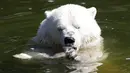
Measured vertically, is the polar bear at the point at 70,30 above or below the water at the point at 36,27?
above

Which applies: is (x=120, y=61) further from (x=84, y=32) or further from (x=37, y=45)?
(x=37, y=45)

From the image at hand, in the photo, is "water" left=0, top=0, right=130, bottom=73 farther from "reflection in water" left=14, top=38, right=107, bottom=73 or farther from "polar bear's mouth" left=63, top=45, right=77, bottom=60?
"polar bear's mouth" left=63, top=45, right=77, bottom=60

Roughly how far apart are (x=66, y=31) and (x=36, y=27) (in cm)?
221

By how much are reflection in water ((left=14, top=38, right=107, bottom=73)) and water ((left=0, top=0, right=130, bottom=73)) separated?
93 mm

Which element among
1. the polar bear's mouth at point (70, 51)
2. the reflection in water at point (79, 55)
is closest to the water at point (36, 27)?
the reflection in water at point (79, 55)

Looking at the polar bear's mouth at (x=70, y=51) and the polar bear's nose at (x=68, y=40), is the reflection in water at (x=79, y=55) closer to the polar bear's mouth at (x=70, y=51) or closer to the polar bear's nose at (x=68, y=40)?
the polar bear's mouth at (x=70, y=51)

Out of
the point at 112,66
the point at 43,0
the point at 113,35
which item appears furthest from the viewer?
the point at 43,0

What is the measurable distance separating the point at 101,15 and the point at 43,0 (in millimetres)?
2715

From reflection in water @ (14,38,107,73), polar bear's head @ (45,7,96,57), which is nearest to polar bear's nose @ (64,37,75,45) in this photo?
polar bear's head @ (45,7,96,57)

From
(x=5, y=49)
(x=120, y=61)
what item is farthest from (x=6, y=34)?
(x=120, y=61)

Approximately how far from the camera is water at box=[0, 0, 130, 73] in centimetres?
700

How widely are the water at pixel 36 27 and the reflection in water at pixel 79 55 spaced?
0.09m

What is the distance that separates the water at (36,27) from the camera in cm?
700

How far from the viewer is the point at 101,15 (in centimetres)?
1003
